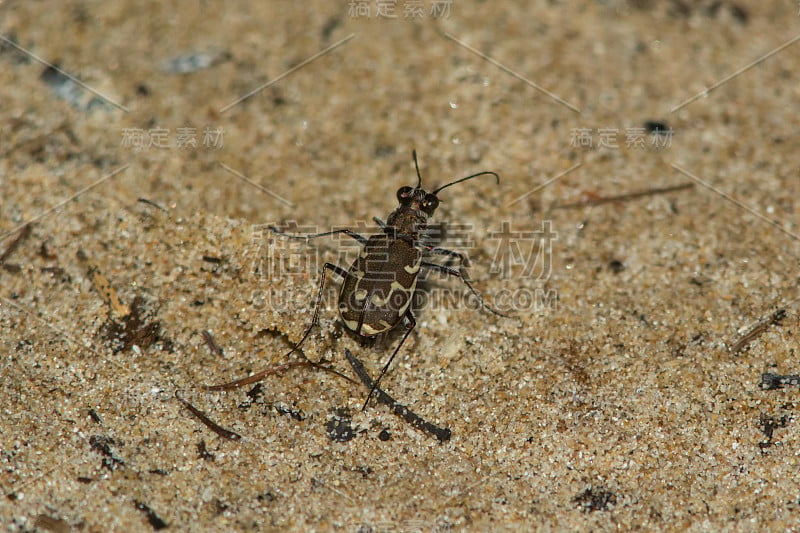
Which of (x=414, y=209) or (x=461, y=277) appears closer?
(x=461, y=277)

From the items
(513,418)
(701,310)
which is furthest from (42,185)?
(701,310)

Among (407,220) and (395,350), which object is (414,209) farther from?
(395,350)

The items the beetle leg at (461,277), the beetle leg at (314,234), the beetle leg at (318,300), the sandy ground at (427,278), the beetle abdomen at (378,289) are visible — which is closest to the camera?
the sandy ground at (427,278)

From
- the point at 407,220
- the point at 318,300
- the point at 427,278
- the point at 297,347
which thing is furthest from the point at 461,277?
the point at 297,347

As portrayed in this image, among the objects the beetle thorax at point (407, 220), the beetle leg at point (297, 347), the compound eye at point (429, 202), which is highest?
the compound eye at point (429, 202)

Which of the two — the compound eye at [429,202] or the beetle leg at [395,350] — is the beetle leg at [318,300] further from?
the compound eye at [429,202]

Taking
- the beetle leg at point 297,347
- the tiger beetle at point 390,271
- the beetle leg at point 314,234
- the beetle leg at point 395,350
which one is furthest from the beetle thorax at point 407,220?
the beetle leg at point 395,350
